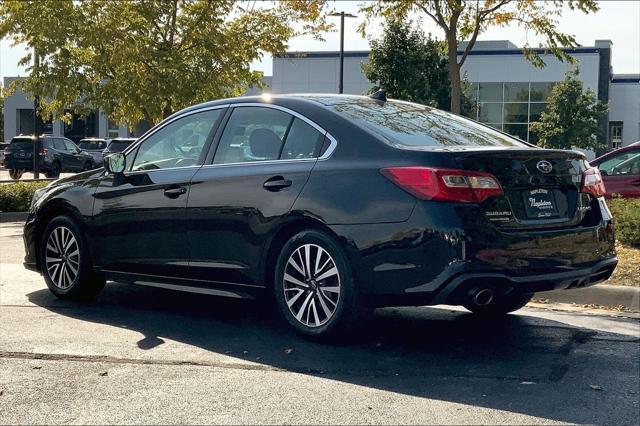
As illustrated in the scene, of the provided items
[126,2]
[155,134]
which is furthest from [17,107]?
[155,134]

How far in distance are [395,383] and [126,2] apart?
1632 centimetres

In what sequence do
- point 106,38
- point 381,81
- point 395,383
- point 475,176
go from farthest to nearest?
point 381,81, point 106,38, point 475,176, point 395,383

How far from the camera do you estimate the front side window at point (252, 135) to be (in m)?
5.86

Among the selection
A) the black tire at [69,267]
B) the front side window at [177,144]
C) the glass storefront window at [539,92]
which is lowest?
the black tire at [69,267]

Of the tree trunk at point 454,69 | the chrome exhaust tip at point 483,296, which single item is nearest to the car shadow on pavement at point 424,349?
the chrome exhaust tip at point 483,296

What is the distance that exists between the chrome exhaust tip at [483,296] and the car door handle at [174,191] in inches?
91.3

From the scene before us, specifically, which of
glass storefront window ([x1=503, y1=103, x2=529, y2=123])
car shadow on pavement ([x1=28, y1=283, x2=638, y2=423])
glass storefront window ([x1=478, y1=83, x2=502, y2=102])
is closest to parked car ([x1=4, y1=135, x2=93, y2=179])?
glass storefront window ([x1=478, y1=83, x2=502, y2=102])

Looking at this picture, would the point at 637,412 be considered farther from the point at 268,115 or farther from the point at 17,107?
the point at 17,107

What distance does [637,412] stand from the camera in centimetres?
429

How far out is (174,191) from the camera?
621 centimetres

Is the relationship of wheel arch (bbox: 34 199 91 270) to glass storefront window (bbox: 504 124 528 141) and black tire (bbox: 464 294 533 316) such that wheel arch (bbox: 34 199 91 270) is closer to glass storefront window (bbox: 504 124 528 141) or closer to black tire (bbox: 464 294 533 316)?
black tire (bbox: 464 294 533 316)

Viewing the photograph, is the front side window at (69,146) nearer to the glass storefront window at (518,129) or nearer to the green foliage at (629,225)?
the glass storefront window at (518,129)

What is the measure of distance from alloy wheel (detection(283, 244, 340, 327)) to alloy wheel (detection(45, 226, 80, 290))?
7.36 feet

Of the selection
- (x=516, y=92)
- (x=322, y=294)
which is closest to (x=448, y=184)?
(x=322, y=294)
